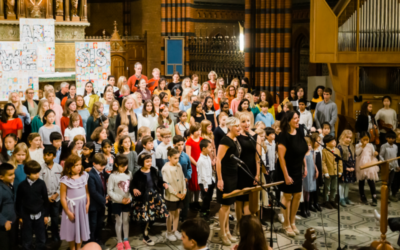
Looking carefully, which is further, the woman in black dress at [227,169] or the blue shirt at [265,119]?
the blue shirt at [265,119]

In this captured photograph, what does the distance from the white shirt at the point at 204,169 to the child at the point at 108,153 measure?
116 centimetres

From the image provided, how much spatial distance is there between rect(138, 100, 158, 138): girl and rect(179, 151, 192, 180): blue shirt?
1428 mm

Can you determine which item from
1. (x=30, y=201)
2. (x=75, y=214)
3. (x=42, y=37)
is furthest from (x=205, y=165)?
(x=42, y=37)

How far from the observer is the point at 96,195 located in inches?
208

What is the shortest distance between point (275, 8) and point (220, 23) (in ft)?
14.8

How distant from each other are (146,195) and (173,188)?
349 mm

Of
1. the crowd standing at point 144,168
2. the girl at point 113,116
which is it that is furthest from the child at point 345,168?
the girl at point 113,116

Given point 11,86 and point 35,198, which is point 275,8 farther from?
point 35,198

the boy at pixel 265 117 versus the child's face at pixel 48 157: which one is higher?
the boy at pixel 265 117

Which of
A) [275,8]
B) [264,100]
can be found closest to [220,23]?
[275,8]

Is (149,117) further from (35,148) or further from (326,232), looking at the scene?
(326,232)

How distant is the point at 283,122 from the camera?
19.2 ft

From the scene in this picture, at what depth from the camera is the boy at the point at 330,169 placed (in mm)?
6996

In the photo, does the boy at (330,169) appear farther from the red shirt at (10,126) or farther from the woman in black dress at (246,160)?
the red shirt at (10,126)
